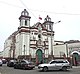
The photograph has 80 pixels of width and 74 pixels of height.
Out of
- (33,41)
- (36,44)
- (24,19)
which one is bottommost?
(36,44)

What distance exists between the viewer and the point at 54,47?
2277 inches

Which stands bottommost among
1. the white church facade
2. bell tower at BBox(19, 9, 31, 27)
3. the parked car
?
the parked car

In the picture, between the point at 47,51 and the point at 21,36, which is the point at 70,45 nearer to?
the point at 47,51

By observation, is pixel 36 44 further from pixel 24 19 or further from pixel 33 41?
pixel 24 19

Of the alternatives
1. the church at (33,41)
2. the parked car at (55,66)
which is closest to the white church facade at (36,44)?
the church at (33,41)

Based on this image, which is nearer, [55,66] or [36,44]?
[55,66]

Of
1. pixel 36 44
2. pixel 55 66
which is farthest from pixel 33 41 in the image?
pixel 55 66

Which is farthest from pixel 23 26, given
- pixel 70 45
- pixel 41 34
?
pixel 70 45

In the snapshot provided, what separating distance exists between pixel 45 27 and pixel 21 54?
40.1ft

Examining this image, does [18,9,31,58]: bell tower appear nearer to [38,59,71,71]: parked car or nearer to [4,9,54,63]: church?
[4,9,54,63]: church

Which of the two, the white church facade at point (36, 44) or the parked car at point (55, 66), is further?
the white church facade at point (36, 44)

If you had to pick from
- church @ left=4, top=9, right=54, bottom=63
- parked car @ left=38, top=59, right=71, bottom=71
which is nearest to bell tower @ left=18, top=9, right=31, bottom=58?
church @ left=4, top=9, right=54, bottom=63

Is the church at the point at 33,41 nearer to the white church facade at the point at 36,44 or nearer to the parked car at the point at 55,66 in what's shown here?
the white church facade at the point at 36,44

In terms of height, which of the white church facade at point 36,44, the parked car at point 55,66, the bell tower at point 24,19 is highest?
the bell tower at point 24,19
